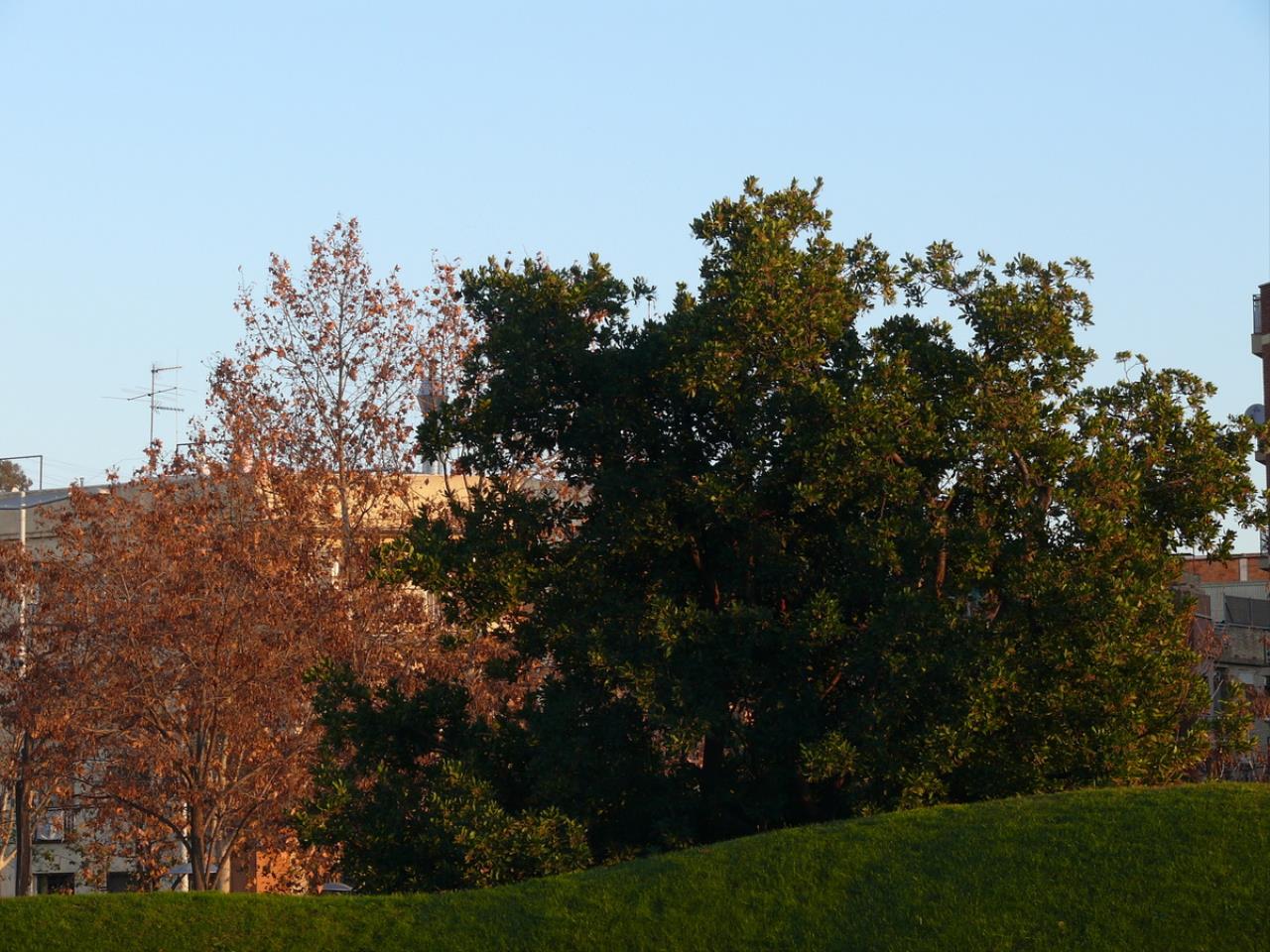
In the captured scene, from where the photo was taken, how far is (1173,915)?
13.5m

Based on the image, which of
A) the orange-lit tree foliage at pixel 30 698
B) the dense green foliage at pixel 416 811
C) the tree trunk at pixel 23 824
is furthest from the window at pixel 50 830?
the dense green foliage at pixel 416 811

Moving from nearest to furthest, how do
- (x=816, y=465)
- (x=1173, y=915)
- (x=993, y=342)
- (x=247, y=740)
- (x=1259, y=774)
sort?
(x=1173, y=915) → (x=816, y=465) → (x=993, y=342) → (x=247, y=740) → (x=1259, y=774)

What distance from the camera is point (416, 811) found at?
703 inches

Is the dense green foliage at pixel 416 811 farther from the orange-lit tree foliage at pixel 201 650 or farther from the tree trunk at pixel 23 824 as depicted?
the tree trunk at pixel 23 824

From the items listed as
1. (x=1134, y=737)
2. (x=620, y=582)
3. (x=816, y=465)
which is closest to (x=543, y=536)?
(x=620, y=582)

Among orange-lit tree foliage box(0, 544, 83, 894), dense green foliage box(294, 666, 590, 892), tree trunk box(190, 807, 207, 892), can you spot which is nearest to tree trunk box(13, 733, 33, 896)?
orange-lit tree foliage box(0, 544, 83, 894)

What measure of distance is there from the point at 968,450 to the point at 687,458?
2882 mm

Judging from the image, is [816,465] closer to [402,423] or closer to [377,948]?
[377,948]

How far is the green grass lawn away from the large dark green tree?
168 cm

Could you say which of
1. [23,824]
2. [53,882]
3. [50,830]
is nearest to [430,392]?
[23,824]

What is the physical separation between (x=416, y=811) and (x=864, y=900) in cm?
542

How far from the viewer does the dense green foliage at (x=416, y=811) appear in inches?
663

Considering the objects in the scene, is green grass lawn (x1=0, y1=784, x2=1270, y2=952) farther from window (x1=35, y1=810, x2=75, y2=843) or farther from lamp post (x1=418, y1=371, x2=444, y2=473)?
window (x1=35, y1=810, x2=75, y2=843)

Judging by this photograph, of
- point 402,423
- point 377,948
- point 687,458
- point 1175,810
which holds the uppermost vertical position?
point 402,423
